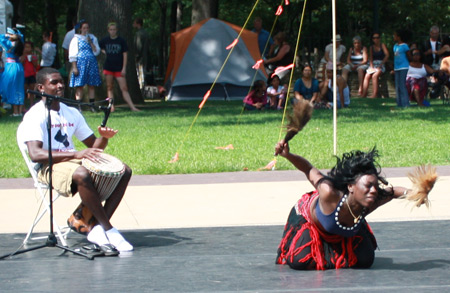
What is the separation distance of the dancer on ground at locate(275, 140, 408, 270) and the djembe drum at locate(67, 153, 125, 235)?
132cm

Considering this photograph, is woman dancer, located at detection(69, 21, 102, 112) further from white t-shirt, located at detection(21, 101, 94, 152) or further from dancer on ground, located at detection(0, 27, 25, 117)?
white t-shirt, located at detection(21, 101, 94, 152)

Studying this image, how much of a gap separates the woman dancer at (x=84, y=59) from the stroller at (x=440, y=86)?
25.1 feet

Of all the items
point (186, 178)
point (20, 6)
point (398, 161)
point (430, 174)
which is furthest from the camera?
point (20, 6)

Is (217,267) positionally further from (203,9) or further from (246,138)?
(203,9)

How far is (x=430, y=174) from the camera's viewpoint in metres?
5.14

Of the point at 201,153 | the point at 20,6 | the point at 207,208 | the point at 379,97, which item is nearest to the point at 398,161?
the point at 201,153

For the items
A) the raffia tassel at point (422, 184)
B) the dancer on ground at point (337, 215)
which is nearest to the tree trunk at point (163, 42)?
the dancer on ground at point (337, 215)

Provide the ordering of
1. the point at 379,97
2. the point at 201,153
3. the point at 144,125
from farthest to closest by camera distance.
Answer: the point at 379,97
the point at 144,125
the point at 201,153

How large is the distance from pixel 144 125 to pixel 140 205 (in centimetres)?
677

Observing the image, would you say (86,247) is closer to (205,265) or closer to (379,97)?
(205,265)

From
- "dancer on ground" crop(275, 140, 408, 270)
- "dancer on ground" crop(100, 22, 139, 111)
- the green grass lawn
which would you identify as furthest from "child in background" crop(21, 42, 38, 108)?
"dancer on ground" crop(275, 140, 408, 270)

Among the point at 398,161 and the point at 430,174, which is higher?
the point at 430,174

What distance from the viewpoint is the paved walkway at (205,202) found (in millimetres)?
7246

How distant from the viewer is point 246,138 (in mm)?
12516
